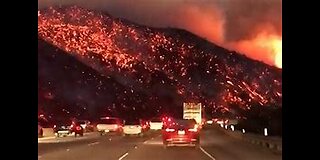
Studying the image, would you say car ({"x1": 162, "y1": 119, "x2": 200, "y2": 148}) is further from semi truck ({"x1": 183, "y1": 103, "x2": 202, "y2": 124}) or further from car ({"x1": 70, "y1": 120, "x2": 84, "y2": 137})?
semi truck ({"x1": 183, "y1": 103, "x2": 202, "y2": 124})

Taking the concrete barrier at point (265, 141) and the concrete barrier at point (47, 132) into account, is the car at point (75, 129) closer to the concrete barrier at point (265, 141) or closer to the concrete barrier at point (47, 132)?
the concrete barrier at point (47, 132)

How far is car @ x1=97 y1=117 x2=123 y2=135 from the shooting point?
65375mm

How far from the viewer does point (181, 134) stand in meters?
39.1

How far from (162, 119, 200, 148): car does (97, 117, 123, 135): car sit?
26.0 meters

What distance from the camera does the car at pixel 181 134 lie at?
38906 mm

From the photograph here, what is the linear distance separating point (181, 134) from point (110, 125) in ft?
93.0

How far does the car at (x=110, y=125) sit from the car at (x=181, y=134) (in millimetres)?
25972

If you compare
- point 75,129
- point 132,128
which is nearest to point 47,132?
point 75,129

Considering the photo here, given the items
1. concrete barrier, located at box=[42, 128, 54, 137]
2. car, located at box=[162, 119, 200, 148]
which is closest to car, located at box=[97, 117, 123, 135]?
concrete barrier, located at box=[42, 128, 54, 137]

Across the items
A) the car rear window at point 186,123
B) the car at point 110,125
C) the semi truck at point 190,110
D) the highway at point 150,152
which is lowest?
the highway at point 150,152

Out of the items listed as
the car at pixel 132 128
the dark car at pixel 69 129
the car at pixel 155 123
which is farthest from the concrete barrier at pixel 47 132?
the car at pixel 155 123

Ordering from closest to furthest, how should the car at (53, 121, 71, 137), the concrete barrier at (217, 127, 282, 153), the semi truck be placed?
the concrete barrier at (217, 127, 282, 153)
the car at (53, 121, 71, 137)
the semi truck
